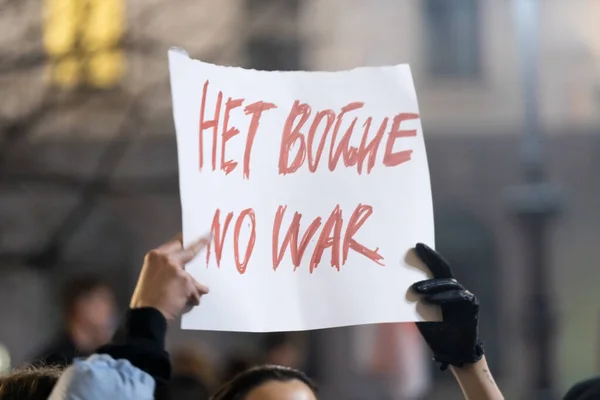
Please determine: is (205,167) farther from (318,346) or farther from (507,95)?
(507,95)

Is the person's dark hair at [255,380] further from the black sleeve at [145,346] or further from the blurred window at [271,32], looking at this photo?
the blurred window at [271,32]

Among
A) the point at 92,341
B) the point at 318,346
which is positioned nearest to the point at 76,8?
the point at 92,341

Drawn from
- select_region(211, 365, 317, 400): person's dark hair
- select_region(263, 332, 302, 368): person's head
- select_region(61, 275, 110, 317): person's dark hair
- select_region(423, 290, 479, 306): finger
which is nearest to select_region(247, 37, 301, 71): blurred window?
select_region(263, 332, 302, 368): person's head

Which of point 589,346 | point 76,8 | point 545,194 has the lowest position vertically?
point 589,346

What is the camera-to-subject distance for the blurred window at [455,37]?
1290 cm

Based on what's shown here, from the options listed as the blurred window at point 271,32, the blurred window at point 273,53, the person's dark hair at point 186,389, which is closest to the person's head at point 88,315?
the person's dark hair at point 186,389

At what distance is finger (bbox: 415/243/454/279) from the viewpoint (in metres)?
1.93

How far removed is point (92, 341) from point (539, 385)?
6197 millimetres

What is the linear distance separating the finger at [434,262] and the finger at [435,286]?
2 centimetres

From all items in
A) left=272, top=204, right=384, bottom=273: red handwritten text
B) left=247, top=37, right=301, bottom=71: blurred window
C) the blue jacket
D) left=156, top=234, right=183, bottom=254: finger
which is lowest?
the blue jacket

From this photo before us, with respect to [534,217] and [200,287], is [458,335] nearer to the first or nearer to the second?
[200,287]

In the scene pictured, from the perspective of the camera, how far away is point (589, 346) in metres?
12.4

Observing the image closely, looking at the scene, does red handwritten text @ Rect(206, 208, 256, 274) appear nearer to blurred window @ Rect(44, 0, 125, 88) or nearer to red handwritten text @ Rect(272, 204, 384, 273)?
red handwritten text @ Rect(272, 204, 384, 273)

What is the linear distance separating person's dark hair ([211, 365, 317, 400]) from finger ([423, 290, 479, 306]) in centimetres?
29
